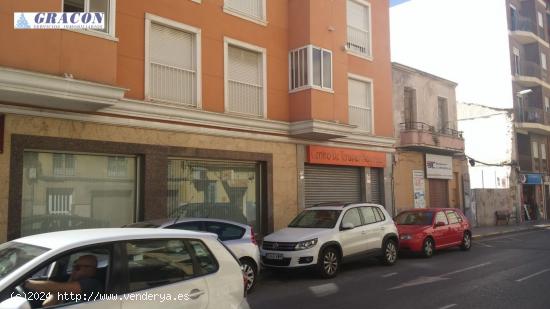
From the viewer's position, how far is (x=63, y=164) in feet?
36.6

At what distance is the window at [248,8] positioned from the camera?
15.0 metres

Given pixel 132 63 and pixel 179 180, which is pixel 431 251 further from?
pixel 132 63

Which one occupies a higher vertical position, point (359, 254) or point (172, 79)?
point (172, 79)

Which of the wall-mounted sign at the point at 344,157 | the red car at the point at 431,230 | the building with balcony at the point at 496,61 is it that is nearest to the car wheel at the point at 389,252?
the red car at the point at 431,230

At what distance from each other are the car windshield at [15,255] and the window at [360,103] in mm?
15149

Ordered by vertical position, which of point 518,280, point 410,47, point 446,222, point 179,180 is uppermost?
point 410,47

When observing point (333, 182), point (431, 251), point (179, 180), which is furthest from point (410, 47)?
point (179, 180)

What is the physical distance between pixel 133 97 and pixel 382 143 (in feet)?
35.1

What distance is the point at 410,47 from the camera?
34.4 m

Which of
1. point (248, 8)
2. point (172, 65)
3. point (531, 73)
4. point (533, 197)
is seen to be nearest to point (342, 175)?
point (248, 8)

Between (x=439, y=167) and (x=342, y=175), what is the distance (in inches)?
318

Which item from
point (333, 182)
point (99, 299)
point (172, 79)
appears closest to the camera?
point (99, 299)

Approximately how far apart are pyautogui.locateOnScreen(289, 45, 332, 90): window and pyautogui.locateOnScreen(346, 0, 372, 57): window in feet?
8.58

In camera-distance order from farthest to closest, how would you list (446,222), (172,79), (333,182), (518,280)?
(333,182)
(446,222)
(172,79)
(518,280)
